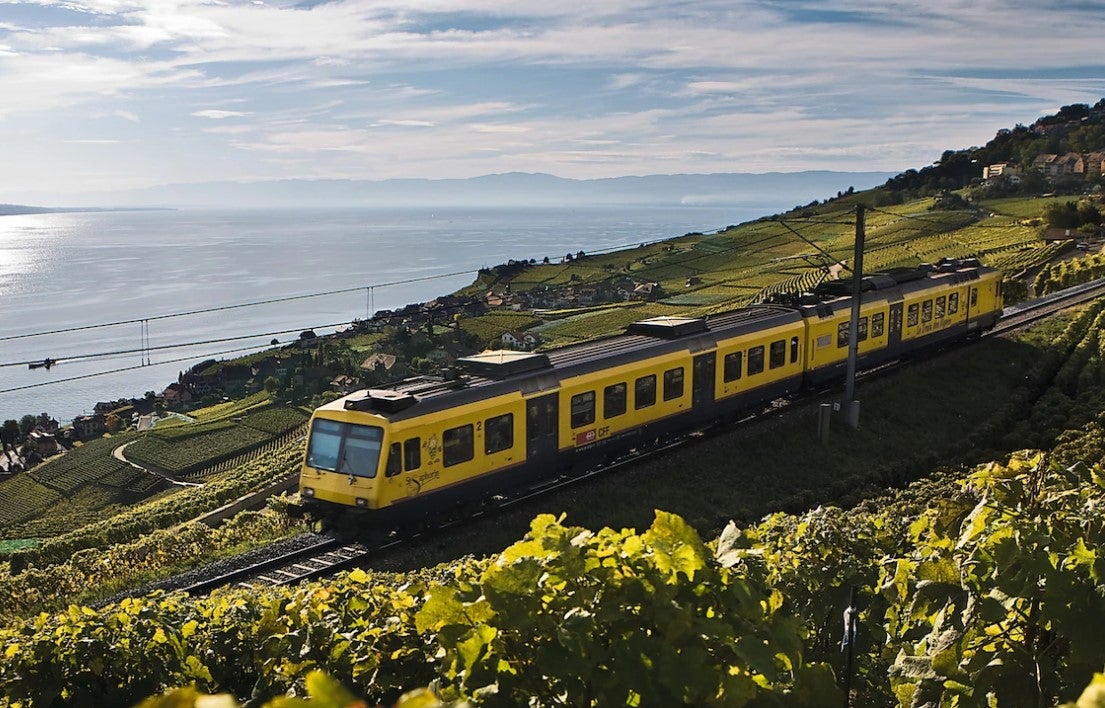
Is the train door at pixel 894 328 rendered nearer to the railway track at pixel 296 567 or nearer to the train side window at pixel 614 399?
the train side window at pixel 614 399

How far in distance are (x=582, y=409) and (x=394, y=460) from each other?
4.52 metres

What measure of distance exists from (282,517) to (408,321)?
55428 mm

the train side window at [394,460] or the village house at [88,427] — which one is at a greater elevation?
the train side window at [394,460]

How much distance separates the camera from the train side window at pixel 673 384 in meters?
19.7

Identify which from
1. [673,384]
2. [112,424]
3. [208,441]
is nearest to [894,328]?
[673,384]

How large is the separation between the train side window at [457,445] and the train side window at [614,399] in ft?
11.6

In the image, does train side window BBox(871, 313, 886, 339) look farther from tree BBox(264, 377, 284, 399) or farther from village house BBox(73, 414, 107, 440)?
village house BBox(73, 414, 107, 440)

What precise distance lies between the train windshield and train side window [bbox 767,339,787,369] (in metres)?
11.7

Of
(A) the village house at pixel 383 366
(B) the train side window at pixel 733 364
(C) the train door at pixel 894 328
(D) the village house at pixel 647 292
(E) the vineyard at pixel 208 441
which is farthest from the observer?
(D) the village house at pixel 647 292

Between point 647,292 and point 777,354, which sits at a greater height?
point 777,354

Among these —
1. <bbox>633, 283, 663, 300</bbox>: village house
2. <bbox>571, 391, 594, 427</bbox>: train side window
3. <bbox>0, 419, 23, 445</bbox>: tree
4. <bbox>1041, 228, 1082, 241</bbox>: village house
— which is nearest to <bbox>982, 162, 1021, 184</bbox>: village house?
<bbox>1041, 228, 1082, 241</bbox>: village house

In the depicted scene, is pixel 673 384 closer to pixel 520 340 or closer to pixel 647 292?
pixel 520 340

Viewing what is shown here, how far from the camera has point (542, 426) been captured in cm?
1700

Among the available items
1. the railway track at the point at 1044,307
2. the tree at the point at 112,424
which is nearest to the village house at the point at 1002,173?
the railway track at the point at 1044,307
